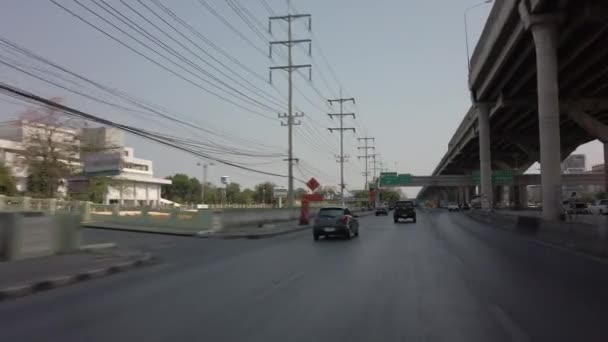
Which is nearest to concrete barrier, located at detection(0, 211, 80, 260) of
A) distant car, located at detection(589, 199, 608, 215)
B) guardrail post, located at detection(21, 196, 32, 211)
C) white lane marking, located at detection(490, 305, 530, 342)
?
white lane marking, located at detection(490, 305, 530, 342)

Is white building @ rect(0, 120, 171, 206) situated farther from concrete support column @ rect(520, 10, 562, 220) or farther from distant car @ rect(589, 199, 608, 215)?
distant car @ rect(589, 199, 608, 215)

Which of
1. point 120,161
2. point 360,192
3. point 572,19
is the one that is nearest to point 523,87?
point 572,19

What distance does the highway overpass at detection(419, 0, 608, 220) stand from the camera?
31.3m

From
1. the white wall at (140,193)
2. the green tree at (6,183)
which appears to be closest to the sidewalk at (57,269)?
the green tree at (6,183)

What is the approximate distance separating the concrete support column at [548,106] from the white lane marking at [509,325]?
25.2 m

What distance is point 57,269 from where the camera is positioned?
526 inches

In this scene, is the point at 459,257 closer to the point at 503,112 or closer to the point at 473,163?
the point at 503,112

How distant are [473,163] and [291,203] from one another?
226ft

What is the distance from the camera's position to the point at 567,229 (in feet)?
68.9

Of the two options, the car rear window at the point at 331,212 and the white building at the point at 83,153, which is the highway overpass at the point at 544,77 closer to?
the car rear window at the point at 331,212

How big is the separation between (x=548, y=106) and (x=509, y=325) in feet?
92.1

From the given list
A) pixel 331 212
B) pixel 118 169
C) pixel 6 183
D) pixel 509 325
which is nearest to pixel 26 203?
pixel 118 169

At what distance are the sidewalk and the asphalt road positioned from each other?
389 mm

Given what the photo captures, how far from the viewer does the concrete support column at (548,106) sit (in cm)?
3136
